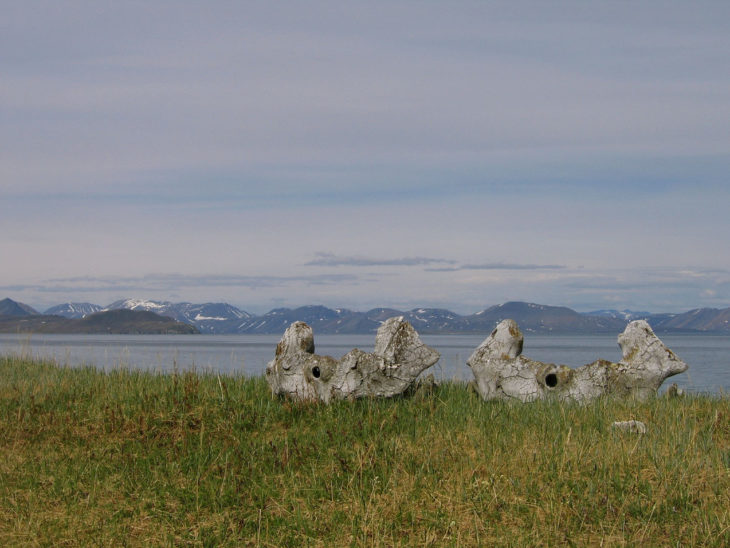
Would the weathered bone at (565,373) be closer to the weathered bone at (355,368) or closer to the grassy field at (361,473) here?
the grassy field at (361,473)

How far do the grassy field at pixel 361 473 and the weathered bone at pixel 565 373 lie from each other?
26.3 inches

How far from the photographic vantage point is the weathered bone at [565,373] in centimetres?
→ 1434

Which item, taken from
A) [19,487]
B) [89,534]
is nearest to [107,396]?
[19,487]

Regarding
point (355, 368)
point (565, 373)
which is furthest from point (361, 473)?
point (565, 373)

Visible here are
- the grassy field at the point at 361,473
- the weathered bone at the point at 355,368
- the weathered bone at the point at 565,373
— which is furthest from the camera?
the weathered bone at the point at 565,373

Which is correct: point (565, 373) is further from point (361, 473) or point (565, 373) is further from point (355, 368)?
point (361, 473)

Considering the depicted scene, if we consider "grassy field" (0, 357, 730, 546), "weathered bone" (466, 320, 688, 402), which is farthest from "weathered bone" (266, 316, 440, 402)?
Result: "weathered bone" (466, 320, 688, 402)

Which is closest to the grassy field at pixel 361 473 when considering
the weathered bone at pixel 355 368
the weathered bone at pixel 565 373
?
the weathered bone at pixel 355 368

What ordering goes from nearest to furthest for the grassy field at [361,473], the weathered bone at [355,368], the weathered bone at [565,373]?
1. the grassy field at [361,473]
2. the weathered bone at [355,368]
3. the weathered bone at [565,373]

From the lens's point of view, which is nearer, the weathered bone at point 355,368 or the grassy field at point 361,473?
the grassy field at point 361,473

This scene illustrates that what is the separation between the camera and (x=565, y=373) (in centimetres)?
1442

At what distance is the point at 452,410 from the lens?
12.9 metres

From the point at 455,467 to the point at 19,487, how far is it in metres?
6.93

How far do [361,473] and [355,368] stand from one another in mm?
4316
